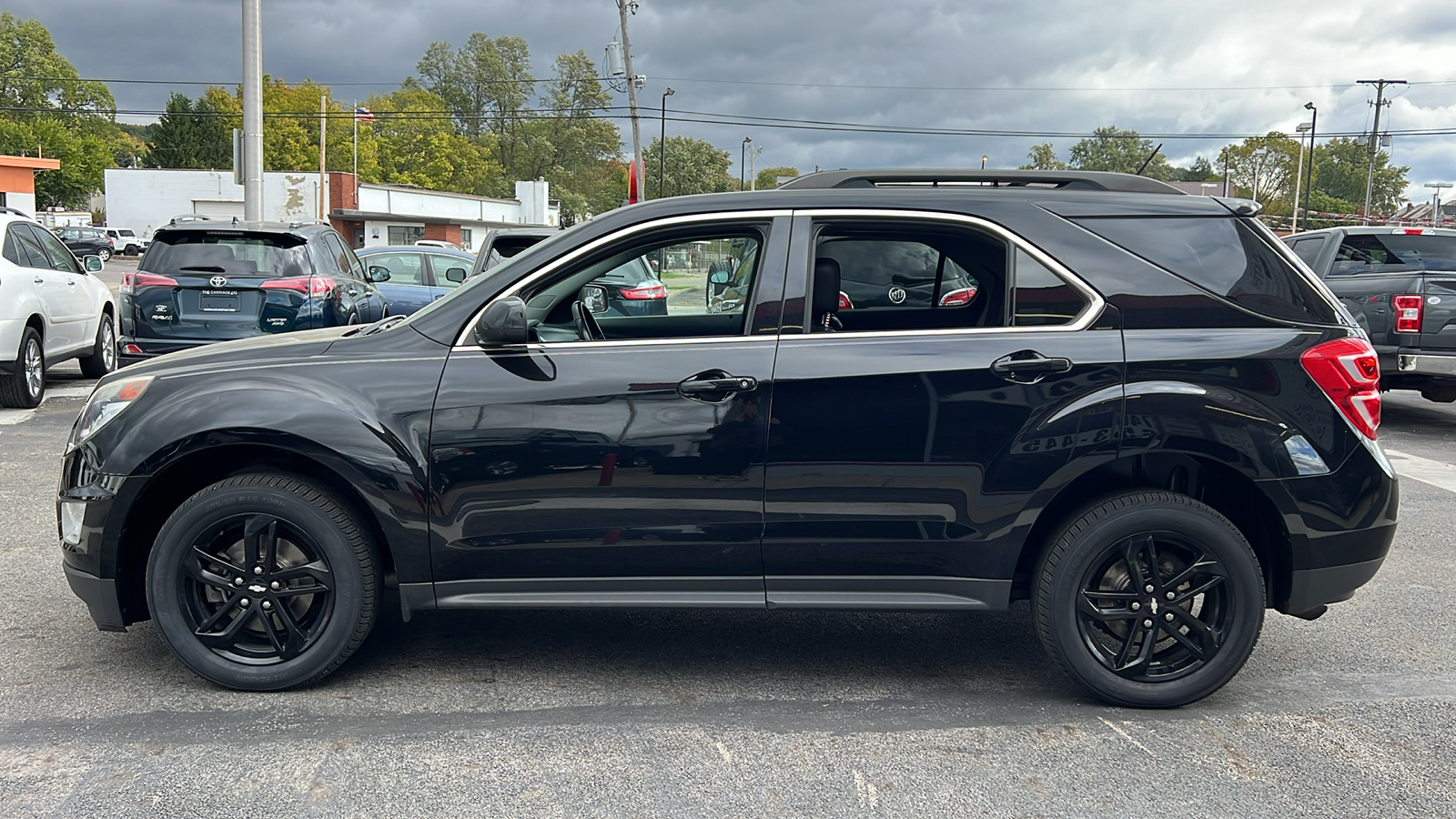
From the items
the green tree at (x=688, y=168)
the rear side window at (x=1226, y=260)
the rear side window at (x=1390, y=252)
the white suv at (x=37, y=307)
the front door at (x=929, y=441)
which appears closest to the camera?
the front door at (x=929, y=441)

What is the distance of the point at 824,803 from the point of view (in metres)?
3.32

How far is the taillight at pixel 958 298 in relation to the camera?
4523 mm

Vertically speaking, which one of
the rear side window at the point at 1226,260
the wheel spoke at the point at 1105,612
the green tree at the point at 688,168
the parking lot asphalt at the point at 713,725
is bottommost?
the parking lot asphalt at the point at 713,725

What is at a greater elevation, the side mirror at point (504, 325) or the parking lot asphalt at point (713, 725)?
the side mirror at point (504, 325)

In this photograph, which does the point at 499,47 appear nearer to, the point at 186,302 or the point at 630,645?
the point at 186,302

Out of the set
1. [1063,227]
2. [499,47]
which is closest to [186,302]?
[1063,227]

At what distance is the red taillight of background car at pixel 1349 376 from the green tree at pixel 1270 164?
113269 millimetres

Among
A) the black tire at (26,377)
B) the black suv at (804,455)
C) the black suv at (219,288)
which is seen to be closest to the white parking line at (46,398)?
the black tire at (26,377)

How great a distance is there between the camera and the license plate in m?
10.2

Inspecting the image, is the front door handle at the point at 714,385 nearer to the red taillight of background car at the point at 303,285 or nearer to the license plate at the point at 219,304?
the red taillight of background car at the point at 303,285

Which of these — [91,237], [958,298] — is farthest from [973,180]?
[91,237]

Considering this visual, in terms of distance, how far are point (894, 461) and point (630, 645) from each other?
4.71 ft

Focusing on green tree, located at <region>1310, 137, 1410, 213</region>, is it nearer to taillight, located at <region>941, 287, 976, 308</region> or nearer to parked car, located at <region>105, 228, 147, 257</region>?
parked car, located at <region>105, 228, 147, 257</region>

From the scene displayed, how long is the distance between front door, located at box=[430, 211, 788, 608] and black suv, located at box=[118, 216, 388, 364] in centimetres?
673
